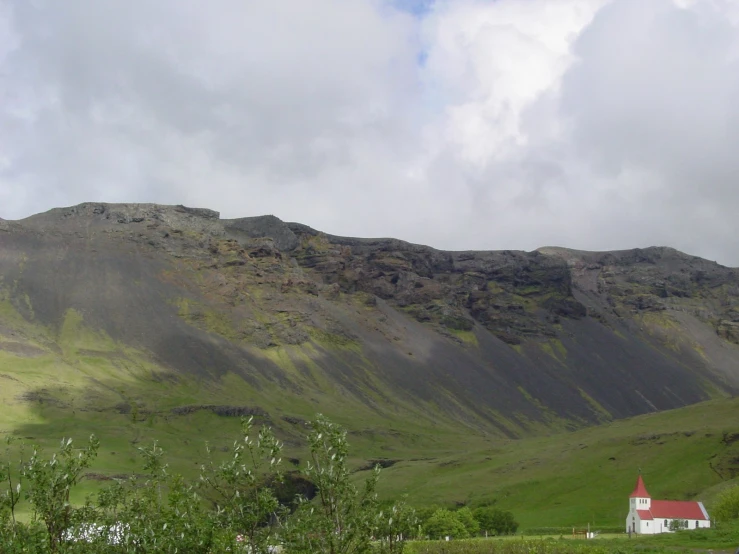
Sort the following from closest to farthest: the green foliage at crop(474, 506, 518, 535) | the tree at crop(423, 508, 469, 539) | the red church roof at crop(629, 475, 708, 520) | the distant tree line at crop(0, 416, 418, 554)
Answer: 1. the distant tree line at crop(0, 416, 418, 554)
2. the red church roof at crop(629, 475, 708, 520)
3. the tree at crop(423, 508, 469, 539)
4. the green foliage at crop(474, 506, 518, 535)

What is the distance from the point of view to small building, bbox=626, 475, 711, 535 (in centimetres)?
10406

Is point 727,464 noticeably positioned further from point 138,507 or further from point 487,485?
point 138,507

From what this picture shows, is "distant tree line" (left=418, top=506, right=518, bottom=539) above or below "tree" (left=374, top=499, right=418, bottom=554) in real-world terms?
below

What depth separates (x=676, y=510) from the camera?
106 m

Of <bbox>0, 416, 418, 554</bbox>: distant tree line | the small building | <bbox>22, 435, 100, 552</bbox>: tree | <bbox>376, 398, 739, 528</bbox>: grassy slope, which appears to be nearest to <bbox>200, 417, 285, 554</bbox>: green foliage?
<bbox>0, 416, 418, 554</bbox>: distant tree line

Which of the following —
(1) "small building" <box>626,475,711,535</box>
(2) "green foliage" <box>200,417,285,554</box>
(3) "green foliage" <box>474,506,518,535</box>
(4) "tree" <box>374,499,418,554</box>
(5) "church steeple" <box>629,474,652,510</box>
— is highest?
(2) "green foliage" <box>200,417,285,554</box>

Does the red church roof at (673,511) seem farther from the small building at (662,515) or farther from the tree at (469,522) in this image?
the tree at (469,522)

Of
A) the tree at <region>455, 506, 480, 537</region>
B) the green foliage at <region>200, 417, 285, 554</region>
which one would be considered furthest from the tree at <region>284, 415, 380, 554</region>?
the tree at <region>455, 506, 480, 537</region>

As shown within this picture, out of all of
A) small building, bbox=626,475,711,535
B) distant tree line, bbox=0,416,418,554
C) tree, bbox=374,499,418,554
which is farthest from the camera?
small building, bbox=626,475,711,535

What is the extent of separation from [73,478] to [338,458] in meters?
8.99

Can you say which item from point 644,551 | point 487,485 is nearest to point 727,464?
point 487,485

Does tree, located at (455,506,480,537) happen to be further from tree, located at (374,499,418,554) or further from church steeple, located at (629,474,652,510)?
tree, located at (374,499,418,554)

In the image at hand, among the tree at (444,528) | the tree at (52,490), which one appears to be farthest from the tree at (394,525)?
the tree at (444,528)

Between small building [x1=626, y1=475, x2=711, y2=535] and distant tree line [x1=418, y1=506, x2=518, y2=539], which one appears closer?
small building [x1=626, y1=475, x2=711, y2=535]
